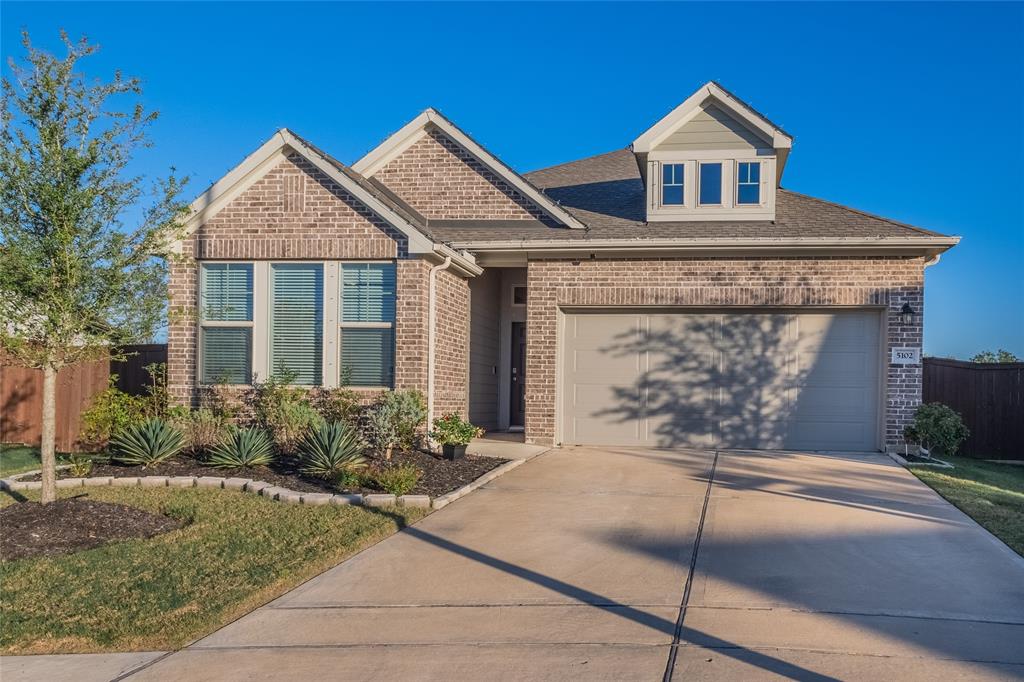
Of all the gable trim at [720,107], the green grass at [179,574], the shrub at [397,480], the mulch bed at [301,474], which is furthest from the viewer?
the gable trim at [720,107]

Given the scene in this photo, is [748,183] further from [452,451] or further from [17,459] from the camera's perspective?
[17,459]

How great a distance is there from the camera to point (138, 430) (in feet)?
37.4

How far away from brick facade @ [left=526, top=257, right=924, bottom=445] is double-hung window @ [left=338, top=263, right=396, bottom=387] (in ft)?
8.67

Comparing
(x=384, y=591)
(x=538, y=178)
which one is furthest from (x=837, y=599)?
(x=538, y=178)

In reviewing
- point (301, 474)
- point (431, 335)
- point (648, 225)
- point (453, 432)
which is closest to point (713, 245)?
point (648, 225)

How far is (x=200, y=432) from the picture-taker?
39.9 ft

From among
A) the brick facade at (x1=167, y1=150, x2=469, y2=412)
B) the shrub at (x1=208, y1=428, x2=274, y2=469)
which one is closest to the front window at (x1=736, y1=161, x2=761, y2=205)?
the brick facade at (x1=167, y1=150, x2=469, y2=412)

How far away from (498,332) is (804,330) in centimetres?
590

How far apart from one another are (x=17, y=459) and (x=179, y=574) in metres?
8.27

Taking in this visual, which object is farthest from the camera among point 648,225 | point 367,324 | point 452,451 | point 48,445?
point 648,225

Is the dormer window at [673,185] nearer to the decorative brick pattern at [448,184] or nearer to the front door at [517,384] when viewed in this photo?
the decorative brick pattern at [448,184]

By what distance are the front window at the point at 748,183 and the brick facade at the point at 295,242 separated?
5.46 meters

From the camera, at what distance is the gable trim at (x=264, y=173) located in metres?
13.0

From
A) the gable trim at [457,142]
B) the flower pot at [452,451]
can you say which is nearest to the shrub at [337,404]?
the flower pot at [452,451]
